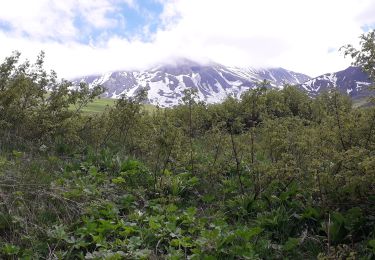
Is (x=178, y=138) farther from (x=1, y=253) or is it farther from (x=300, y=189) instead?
(x=1, y=253)

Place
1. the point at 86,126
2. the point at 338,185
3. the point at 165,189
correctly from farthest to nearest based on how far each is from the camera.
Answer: the point at 86,126
the point at 165,189
the point at 338,185

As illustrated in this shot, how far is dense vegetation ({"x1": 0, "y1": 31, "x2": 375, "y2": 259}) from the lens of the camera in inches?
199

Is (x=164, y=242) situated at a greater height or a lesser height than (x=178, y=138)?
lesser

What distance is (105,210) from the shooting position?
5.91 meters

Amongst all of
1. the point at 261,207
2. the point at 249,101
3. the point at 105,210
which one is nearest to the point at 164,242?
the point at 105,210

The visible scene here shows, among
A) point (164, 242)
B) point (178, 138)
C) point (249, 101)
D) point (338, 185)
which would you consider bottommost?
point (164, 242)

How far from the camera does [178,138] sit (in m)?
7.98

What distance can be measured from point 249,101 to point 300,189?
6.29ft

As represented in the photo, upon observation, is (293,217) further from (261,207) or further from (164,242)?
(164,242)

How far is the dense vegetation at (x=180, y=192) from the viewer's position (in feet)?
16.6

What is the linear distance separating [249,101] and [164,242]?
10.6 feet

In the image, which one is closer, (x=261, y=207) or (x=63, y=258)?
(x=63, y=258)

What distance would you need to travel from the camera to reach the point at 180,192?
7.12 meters

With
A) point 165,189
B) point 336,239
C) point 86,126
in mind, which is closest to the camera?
point 336,239
